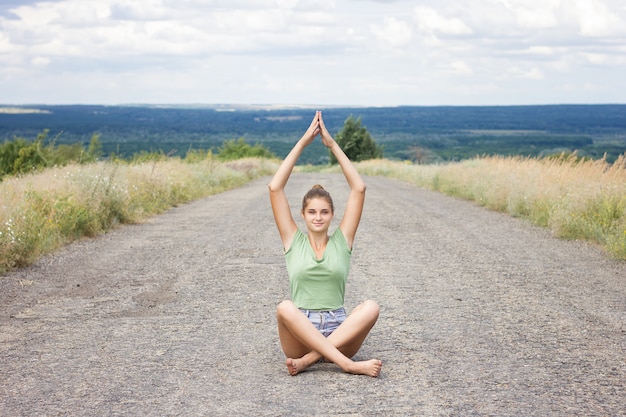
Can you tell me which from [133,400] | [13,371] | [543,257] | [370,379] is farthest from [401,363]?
[543,257]

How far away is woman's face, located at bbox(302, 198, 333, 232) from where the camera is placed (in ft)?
18.8

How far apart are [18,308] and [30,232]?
337cm

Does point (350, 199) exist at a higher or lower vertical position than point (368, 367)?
higher

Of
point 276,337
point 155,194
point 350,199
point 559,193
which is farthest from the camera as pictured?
point 155,194

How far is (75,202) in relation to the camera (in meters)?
14.2

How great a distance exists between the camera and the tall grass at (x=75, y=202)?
11.0 m

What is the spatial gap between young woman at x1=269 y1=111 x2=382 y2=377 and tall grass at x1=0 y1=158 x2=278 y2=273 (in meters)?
5.63

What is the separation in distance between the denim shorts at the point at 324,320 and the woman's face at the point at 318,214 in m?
0.58

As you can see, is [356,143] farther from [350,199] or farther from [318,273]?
[318,273]

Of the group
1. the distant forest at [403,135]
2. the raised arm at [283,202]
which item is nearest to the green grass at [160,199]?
the raised arm at [283,202]

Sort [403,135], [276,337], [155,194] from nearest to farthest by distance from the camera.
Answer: [276,337], [155,194], [403,135]

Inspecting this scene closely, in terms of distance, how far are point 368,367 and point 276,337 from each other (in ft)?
4.82

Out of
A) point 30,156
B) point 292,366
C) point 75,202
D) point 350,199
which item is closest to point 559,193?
point 75,202

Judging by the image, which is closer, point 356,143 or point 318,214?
point 318,214
